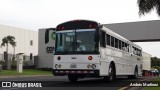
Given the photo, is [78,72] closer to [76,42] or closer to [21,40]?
A: [76,42]

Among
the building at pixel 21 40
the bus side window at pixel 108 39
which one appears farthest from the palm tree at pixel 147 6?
the building at pixel 21 40

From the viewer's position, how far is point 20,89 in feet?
50.0

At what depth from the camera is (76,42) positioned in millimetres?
18953

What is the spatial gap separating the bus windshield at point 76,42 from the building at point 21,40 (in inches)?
2926

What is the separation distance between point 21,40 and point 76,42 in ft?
286

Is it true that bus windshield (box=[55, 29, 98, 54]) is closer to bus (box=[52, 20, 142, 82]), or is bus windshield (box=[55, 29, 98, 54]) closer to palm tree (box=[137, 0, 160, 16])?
bus (box=[52, 20, 142, 82])

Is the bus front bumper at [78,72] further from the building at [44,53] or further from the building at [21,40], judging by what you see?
the building at [21,40]

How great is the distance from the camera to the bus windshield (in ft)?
61.4

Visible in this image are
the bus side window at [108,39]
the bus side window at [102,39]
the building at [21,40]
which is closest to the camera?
the bus side window at [102,39]

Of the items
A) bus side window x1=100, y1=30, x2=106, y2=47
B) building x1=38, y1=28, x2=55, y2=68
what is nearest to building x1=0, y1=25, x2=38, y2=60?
building x1=38, y1=28, x2=55, y2=68

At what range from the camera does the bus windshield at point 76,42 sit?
736 inches

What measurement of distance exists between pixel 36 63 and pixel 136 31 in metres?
22.3

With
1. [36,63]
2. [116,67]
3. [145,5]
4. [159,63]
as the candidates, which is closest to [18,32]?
[36,63]

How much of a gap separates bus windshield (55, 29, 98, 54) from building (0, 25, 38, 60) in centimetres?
7431
